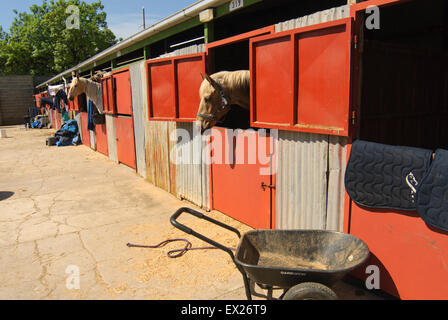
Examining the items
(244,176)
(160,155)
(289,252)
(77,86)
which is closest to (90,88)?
(77,86)

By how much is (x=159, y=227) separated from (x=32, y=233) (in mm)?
2043

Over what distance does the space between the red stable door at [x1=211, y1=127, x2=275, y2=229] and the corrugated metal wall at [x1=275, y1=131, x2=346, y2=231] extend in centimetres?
30

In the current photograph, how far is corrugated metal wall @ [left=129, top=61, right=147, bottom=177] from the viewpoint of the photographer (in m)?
8.18

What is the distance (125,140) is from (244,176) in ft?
20.2

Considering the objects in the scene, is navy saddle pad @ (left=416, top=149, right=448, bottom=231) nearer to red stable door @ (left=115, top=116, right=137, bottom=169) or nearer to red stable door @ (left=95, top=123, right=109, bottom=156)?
red stable door @ (left=115, top=116, right=137, bottom=169)

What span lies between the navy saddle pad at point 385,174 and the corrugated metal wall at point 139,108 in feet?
19.9

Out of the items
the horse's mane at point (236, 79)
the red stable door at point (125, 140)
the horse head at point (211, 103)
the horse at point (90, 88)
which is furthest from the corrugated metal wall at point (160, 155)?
the horse at point (90, 88)

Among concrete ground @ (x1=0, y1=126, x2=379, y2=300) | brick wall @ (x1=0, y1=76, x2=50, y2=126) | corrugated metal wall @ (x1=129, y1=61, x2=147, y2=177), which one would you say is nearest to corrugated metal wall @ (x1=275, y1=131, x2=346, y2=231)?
concrete ground @ (x1=0, y1=126, x2=379, y2=300)

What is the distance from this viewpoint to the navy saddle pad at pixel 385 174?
110 inches

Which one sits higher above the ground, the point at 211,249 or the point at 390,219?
the point at 390,219

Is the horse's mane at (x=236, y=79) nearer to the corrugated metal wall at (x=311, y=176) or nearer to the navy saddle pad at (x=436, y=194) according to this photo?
the corrugated metal wall at (x=311, y=176)
